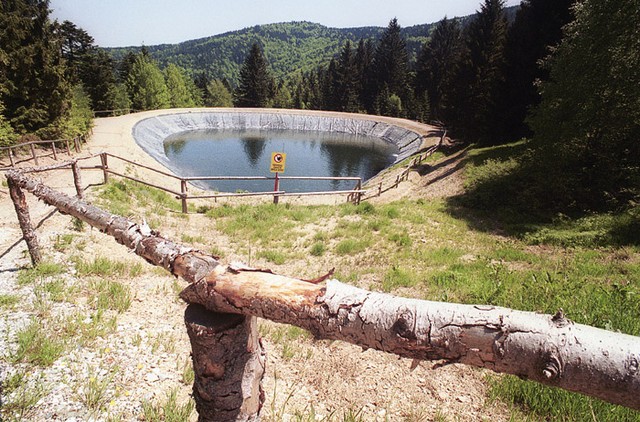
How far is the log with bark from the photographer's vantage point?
4.17 feet

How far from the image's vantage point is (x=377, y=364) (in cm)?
459

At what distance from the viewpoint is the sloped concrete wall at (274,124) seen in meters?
52.8

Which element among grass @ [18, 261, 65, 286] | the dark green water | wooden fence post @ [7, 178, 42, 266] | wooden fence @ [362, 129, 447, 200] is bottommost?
the dark green water

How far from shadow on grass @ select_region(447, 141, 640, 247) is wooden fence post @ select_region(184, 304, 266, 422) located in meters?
11.3

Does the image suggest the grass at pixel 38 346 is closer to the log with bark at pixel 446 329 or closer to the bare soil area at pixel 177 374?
the bare soil area at pixel 177 374

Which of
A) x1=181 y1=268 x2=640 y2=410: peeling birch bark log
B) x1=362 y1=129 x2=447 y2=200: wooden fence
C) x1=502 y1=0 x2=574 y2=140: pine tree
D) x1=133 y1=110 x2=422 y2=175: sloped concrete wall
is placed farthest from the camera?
x1=133 y1=110 x2=422 y2=175: sloped concrete wall

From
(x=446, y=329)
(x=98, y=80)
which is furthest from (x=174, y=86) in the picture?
(x=446, y=329)

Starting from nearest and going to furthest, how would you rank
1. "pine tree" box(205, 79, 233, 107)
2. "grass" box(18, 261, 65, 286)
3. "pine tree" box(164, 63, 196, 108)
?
"grass" box(18, 261, 65, 286), "pine tree" box(164, 63, 196, 108), "pine tree" box(205, 79, 233, 107)

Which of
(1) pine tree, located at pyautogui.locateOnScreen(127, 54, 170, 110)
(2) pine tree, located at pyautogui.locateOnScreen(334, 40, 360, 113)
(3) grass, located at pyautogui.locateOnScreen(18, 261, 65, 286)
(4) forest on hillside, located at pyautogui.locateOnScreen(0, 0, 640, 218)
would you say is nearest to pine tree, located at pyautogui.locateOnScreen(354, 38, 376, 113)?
(2) pine tree, located at pyautogui.locateOnScreen(334, 40, 360, 113)

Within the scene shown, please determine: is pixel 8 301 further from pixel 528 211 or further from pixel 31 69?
pixel 31 69

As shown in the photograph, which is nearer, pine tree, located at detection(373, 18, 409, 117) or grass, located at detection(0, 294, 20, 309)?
grass, located at detection(0, 294, 20, 309)

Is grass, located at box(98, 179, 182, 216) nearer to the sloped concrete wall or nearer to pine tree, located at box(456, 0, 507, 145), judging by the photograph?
pine tree, located at box(456, 0, 507, 145)

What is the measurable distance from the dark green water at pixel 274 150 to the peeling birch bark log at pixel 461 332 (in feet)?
89.2

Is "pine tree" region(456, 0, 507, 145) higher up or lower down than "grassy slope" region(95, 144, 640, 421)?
higher up
